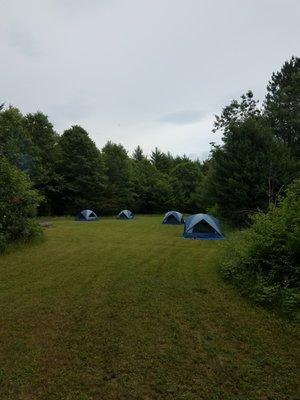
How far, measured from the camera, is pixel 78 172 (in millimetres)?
40500

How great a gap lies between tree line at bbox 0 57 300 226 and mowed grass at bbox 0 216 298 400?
874cm

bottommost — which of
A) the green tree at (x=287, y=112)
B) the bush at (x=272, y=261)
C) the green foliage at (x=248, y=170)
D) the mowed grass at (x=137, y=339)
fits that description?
the mowed grass at (x=137, y=339)

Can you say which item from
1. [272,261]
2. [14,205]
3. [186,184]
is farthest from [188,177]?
[272,261]

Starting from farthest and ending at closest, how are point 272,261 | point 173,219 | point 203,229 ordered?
point 173,219 < point 203,229 < point 272,261

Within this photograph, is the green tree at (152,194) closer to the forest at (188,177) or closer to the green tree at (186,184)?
the forest at (188,177)

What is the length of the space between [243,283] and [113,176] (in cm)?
3802

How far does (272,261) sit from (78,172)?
34197 mm

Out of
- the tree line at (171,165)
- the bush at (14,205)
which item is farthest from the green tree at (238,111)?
the bush at (14,205)

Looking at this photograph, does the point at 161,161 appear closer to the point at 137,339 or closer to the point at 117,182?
the point at 117,182

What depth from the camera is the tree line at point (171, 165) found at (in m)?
22.3

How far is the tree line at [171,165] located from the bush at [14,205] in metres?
0.35

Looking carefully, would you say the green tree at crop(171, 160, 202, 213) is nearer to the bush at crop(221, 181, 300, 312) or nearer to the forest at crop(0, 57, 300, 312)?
the forest at crop(0, 57, 300, 312)

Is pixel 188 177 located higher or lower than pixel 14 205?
higher

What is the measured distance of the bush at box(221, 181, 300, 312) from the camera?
24.3 ft
